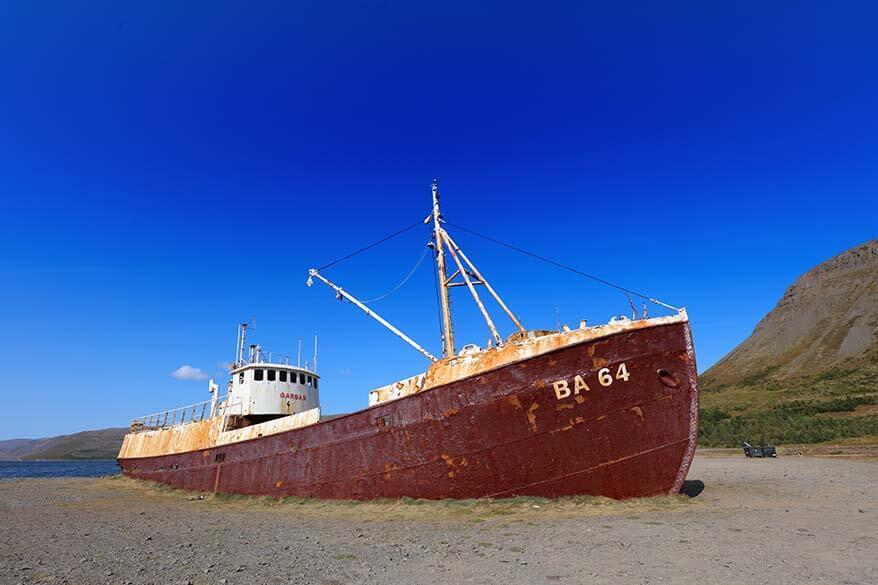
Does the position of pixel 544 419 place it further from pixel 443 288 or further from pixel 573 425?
pixel 443 288

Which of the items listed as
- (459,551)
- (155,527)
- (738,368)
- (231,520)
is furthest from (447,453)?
(738,368)

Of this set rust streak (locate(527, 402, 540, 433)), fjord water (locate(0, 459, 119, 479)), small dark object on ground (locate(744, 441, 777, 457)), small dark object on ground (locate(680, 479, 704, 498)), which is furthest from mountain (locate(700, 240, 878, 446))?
fjord water (locate(0, 459, 119, 479))

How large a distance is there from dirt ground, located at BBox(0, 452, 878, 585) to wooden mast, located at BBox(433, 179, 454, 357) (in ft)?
16.8

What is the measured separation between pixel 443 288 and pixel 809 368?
69.2 meters

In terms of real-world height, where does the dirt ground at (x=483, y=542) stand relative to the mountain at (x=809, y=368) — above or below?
below

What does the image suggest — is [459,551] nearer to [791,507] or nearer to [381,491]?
[381,491]

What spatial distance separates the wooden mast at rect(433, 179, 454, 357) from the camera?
15891 mm

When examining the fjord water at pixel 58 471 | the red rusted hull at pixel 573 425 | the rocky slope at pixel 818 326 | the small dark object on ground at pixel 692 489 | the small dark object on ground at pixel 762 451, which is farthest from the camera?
the rocky slope at pixel 818 326

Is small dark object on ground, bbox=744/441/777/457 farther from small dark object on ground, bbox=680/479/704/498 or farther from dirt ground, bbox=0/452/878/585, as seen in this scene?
small dark object on ground, bbox=680/479/704/498

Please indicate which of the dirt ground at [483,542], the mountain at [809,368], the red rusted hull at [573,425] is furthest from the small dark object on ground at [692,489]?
the mountain at [809,368]

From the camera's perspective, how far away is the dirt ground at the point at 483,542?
22.0ft

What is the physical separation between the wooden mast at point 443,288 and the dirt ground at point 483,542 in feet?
16.8

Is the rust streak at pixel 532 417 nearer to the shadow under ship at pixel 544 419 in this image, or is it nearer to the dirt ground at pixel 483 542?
the shadow under ship at pixel 544 419

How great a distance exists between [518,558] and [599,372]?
510cm
